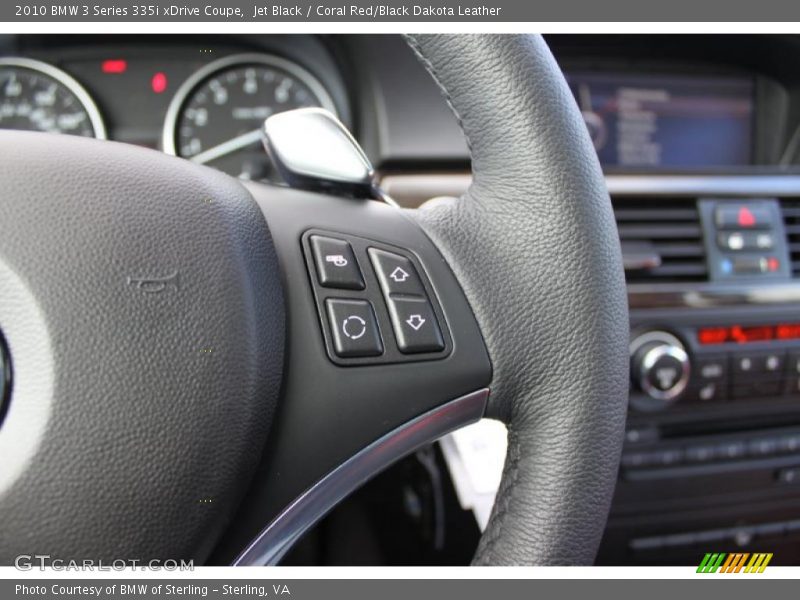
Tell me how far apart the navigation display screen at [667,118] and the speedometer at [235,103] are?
50 centimetres

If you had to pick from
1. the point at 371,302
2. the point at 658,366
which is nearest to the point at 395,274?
the point at 371,302

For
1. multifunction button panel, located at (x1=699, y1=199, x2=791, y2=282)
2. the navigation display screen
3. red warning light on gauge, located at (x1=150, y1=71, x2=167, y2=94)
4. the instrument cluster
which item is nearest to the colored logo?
multifunction button panel, located at (x1=699, y1=199, x2=791, y2=282)

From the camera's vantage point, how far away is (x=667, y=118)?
1296 mm

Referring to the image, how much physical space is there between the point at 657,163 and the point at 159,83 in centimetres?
93

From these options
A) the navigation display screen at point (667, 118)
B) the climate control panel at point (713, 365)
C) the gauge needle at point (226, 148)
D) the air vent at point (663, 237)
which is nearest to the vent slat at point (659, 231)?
the air vent at point (663, 237)

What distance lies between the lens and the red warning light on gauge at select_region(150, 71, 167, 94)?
47.3 inches

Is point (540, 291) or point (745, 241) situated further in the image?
point (745, 241)

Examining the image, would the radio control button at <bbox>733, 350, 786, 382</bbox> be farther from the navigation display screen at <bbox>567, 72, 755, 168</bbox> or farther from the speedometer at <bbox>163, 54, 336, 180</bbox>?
the speedometer at <bbox>163, 54, 336, 180</bbox>

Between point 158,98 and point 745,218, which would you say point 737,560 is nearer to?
point 745,218

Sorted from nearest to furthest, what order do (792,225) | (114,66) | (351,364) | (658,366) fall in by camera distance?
1. (351,364)
2. (658,366)
3. (792,225)
4. (114,66)

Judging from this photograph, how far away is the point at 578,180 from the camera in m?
0.52

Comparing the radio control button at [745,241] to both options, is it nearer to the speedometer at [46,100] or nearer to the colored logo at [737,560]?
the colored logo at [737,560]

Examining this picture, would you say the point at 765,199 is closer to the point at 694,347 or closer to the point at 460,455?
the point at 694,347
